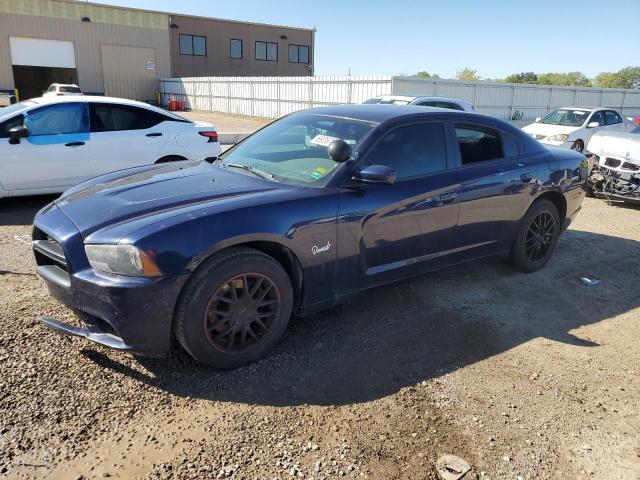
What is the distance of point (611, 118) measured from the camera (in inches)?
577

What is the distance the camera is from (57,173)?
669 centimetres

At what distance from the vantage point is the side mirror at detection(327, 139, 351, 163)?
3.51m

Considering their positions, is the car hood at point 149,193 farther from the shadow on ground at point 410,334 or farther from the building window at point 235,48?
the building window at point 235,48

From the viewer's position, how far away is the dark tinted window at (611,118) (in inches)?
566

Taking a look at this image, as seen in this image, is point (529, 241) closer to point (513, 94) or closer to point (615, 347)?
point (615, 347)

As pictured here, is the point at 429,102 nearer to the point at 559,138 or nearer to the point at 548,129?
the point at 559,138

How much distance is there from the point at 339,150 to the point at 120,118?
478cm

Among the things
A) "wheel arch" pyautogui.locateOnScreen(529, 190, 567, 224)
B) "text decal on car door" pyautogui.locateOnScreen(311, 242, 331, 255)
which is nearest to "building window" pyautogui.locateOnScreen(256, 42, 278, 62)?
"wheel arch" pyautogui.locateOnScreen(529, 190, 567, 224)

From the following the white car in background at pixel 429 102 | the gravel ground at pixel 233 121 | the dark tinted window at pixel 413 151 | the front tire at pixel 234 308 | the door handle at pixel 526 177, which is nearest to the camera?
the front tire at pixel 234 308

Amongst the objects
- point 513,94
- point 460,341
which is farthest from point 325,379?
point 513,94

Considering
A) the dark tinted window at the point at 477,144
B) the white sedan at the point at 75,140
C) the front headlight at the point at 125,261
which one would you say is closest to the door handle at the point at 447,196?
the dark tinted window at the point at 477,144

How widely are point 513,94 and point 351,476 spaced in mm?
25079

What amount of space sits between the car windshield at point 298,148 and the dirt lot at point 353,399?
116 centimetres

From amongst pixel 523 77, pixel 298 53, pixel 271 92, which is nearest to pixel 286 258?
pixel 271 92
